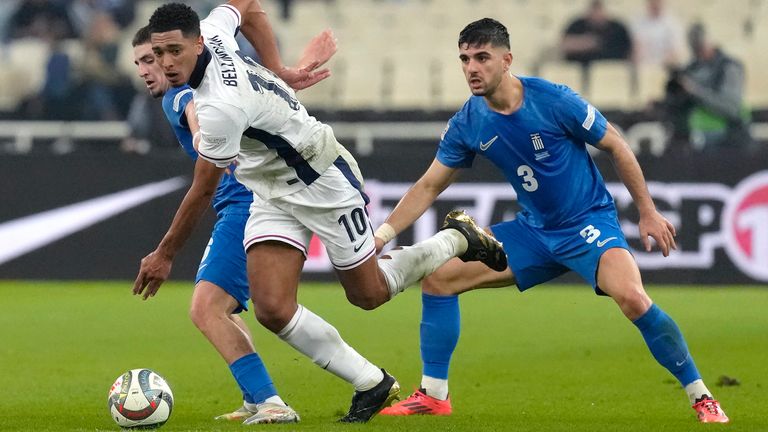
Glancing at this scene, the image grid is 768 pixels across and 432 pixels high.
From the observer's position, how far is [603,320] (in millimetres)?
12297

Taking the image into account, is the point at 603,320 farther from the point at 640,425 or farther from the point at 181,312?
the point at 640,425

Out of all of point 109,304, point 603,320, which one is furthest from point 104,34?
point 603,320

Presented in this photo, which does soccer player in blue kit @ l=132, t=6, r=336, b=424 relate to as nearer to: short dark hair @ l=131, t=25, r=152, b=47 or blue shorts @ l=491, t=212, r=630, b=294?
short dark hair @ l=131, t=25, r=152, b=47

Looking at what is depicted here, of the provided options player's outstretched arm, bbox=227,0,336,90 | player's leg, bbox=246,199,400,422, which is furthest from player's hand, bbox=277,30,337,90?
player's leg, bbox=246,199,400,422

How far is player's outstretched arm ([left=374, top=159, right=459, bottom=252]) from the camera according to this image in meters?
7.29

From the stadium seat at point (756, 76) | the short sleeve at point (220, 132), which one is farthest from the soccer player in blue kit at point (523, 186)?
the stadium seat at point (756, 76)

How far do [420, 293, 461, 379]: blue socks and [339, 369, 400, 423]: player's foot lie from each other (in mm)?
719

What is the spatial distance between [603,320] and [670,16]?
27.0 ft

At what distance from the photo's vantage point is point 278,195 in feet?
21.6

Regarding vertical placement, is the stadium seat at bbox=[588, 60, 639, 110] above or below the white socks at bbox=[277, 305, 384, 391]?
below

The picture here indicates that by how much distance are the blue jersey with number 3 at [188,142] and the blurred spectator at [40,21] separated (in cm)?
1326

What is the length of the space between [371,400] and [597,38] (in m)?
13.0

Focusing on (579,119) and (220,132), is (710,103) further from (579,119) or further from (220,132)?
(220,132)

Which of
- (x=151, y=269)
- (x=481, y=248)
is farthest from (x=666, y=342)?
(x=151, y=269)
